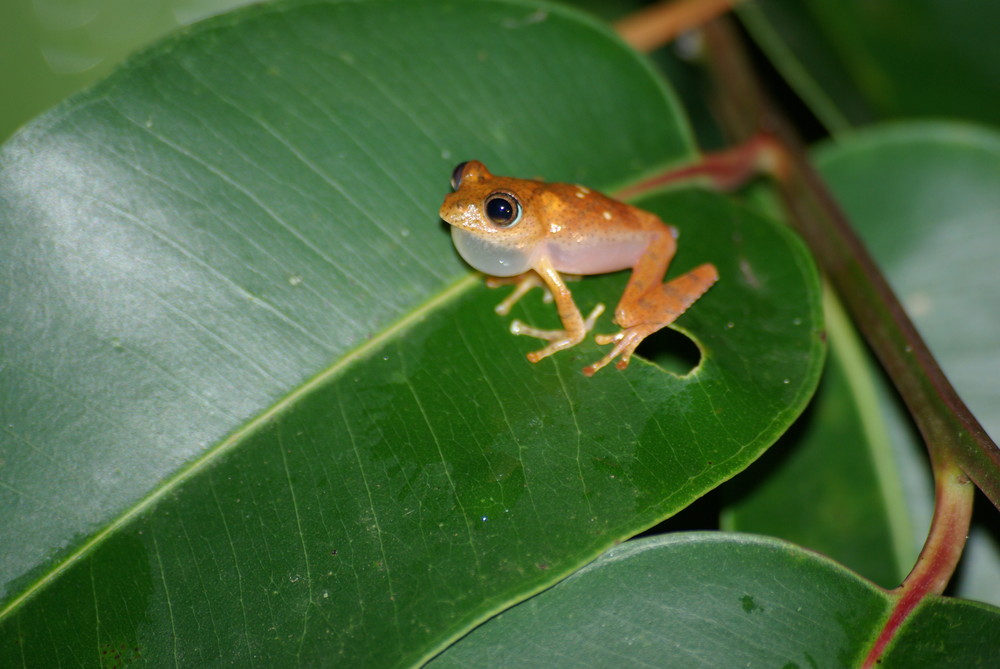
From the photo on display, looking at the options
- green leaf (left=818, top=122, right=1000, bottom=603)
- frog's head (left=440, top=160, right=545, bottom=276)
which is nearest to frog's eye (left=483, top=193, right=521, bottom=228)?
frog's head (left=440, top=160, right=545, bottom=276)

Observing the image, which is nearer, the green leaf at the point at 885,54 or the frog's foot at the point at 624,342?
the frog's foot at the point at 624,342

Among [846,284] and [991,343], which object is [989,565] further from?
[846,284]

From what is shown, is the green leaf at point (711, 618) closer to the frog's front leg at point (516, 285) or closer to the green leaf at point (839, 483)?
the green leaf at point (839, 483)

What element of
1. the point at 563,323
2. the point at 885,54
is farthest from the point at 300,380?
the point at 885,54

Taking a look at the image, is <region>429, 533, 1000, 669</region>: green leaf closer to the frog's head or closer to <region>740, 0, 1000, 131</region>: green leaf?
the frog's head

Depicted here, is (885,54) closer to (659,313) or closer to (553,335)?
(659,313)

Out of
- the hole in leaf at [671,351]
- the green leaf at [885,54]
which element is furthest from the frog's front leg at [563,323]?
the green leaf at [885,54]

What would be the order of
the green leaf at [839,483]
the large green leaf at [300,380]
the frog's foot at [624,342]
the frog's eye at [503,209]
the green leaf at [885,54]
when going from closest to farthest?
the large green leaf at [300,380], the frog's foot at [624,342], the frog's eye at [503,209], the green leaf at [839,483], the green leaf at [885,54]
